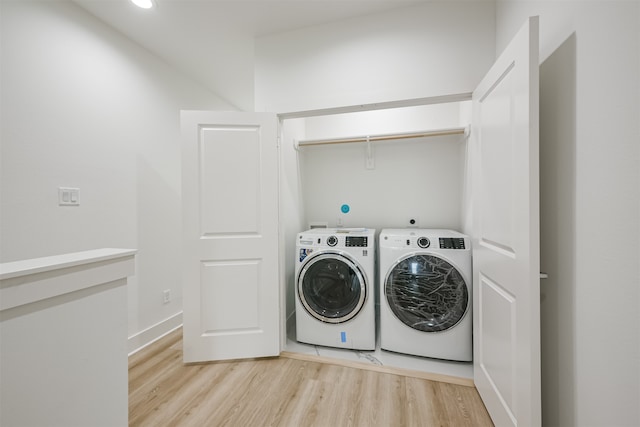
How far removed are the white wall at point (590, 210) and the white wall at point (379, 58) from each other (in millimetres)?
475

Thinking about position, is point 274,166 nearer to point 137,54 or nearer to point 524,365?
point 137,54

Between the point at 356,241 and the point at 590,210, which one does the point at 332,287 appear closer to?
the point at 356,241

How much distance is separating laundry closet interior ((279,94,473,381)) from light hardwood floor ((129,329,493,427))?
456mm

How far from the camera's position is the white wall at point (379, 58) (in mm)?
1616

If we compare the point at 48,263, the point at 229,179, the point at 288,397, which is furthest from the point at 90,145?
the point at 288,397

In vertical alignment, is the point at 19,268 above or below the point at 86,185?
below

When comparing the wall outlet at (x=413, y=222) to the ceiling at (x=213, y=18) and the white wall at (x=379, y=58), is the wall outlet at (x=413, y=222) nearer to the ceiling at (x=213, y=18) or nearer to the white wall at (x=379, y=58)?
the white wall at (x=379, y=58)

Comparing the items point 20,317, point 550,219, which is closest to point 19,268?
point 20,317

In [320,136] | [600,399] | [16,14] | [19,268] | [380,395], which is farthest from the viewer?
[320,136]

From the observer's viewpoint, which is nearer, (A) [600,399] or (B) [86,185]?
(A) [600,399]

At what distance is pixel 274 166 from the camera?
187 cm

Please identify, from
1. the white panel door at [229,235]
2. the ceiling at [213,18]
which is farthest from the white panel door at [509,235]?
the white panel door at [229,235]

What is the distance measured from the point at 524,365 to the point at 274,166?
1.71 meters

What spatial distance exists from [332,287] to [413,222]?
43.8 inches
